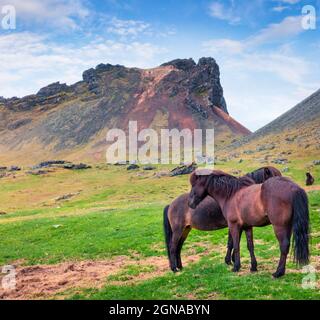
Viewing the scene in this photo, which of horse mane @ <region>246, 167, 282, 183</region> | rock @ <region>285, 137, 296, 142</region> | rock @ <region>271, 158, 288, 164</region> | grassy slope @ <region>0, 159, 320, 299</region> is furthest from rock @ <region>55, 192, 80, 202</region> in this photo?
horse mane @ <region>246, 167, 282, 183</region>

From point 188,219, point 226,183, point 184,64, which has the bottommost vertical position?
point 188,219

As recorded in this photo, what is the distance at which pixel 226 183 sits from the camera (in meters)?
13.4

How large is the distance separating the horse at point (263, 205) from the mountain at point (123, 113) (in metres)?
129

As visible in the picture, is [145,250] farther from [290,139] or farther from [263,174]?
[290,139]

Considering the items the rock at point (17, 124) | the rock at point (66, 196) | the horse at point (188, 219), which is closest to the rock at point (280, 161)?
the rock at point (66, 196)

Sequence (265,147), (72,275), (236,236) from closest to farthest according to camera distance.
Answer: (236,236) → (72,275) → (265,147)

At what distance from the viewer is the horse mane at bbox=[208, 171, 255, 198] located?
13.2 meters

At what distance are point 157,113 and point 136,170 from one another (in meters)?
73.4

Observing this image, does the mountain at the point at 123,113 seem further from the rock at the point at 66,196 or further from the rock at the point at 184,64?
the rock at the point at 66,196

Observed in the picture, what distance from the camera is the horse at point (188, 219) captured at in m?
14.3

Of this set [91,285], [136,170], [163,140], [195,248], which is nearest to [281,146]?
[136,170]

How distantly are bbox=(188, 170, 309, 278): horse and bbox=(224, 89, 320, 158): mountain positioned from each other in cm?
6425

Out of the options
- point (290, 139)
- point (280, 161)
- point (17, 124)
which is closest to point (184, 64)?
point (17, 124)

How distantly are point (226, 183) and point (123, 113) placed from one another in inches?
6197
